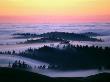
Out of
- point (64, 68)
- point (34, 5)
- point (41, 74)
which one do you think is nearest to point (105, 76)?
point (64, 68)

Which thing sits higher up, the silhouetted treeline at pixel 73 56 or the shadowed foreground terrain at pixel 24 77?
the silhouetted treeline at pixel 73 56

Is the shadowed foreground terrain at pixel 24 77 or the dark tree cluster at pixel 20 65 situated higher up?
the dark tree cluster at pixel 20 65

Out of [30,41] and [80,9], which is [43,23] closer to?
[30,41]

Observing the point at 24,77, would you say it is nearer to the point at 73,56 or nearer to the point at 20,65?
the point at 20,65

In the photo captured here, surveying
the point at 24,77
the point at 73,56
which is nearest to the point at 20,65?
the point at 24,77

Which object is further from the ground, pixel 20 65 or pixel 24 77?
pixel 20 65

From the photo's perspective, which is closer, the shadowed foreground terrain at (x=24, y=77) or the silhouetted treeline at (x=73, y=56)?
the shadowed foreground terrain at (x=24, y=77)

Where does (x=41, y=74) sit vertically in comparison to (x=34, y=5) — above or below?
below

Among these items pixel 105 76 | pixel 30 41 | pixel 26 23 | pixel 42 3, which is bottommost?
pixel 105 76
